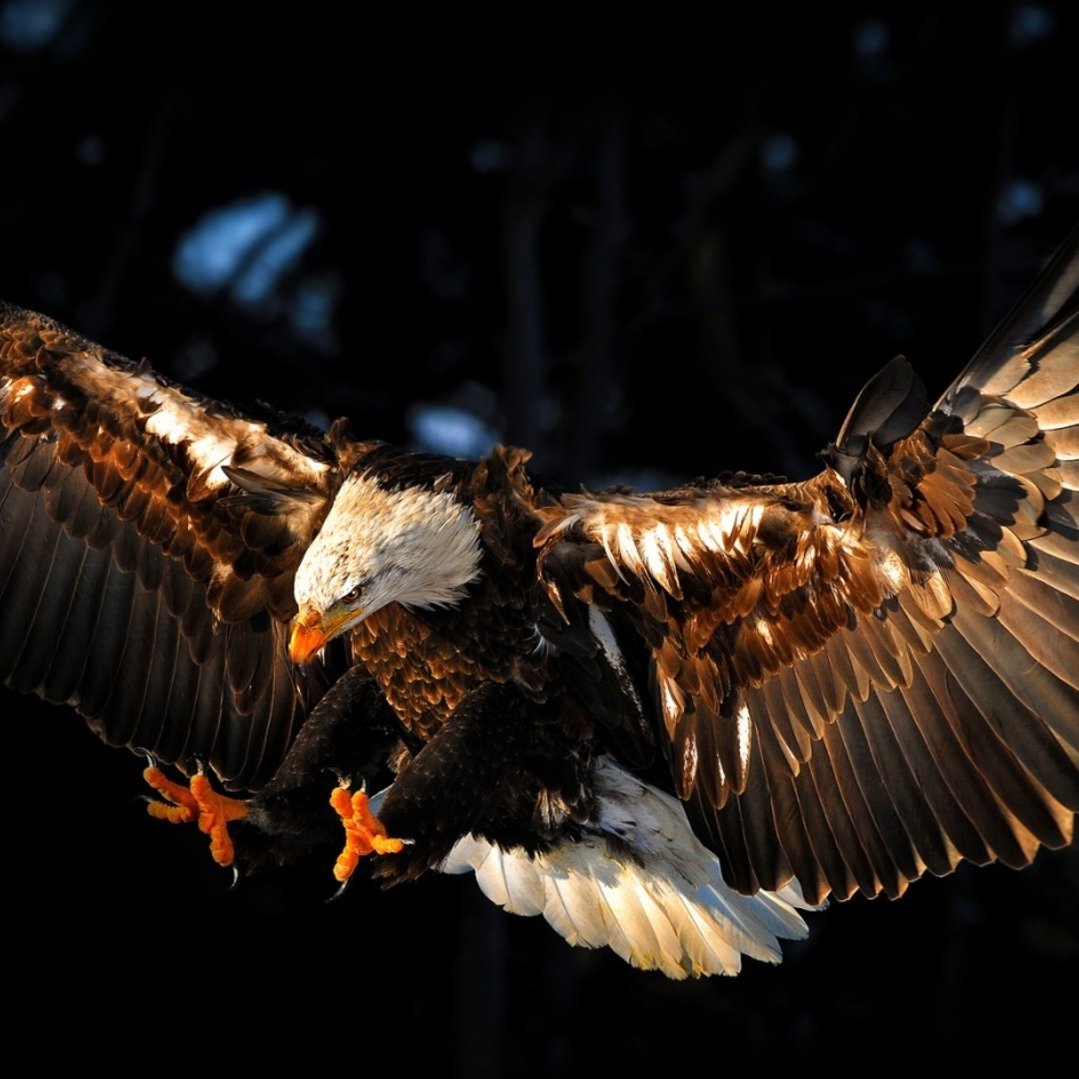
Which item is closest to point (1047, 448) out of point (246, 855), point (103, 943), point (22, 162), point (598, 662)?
point (598, 662)

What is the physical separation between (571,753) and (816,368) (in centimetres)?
556

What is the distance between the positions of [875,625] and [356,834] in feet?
3.61

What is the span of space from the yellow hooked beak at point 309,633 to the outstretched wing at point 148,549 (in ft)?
1.35

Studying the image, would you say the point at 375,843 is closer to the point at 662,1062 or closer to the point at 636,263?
the point at 662,1062

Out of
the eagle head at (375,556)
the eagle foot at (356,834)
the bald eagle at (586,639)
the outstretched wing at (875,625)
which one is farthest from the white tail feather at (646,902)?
the eagle head at (375,556)

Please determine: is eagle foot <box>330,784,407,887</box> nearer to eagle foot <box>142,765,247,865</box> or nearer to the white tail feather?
eagle foot <box>142,765,247,865</box>

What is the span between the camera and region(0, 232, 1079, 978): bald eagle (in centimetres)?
316

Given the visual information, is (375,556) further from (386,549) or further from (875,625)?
(875,625)

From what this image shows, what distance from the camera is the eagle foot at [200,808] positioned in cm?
355

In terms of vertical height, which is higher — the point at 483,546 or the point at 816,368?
the point at 816,368

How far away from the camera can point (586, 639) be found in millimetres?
3637

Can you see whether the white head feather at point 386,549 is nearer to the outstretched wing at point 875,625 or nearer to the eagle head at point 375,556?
the eagle head at point 375,556

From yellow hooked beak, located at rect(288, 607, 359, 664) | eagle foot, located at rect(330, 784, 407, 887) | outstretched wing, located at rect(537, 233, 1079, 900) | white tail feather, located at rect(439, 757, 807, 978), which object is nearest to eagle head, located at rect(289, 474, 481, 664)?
yellow hooked beak, located at rect(288, 607, 359, 664)

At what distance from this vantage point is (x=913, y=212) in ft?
29.9
